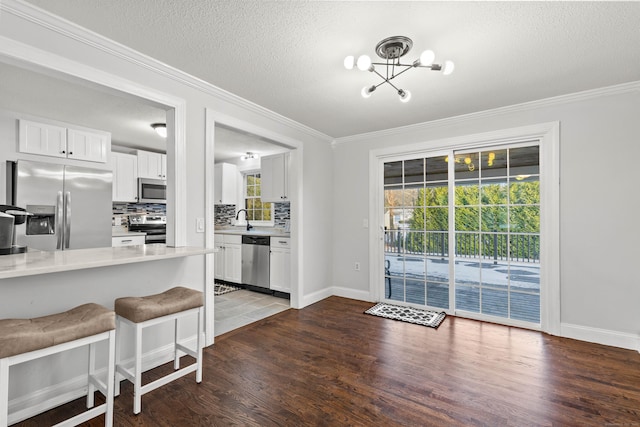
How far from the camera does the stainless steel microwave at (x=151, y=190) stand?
15.8 feet

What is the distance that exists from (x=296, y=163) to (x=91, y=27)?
7.67ft

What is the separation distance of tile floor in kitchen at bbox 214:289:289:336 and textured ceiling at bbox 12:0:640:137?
2.40 meters

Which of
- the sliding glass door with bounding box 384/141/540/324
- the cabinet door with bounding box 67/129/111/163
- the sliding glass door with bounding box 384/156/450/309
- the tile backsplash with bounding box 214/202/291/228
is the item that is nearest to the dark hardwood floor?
the sliding glass door with bounding box 384/141/540/324

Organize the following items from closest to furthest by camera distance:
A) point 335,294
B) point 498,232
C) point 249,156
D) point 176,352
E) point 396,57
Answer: point 396,57 → point 176,352 → point 498,232 → point 335,294 → point 249,156

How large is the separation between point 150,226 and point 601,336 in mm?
5851

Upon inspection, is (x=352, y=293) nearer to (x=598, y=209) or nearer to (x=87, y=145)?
(x=598, y=209)

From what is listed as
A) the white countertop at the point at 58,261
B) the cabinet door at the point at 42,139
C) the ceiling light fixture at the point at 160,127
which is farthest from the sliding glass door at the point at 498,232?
the cabinet door at the point at 42,139

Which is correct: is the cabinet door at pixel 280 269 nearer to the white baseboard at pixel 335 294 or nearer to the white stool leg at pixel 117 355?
the white baseboard at pixel 335 294

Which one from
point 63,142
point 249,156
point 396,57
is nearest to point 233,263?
point 249,156

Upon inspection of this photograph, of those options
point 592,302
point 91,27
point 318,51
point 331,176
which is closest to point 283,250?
point 331,176

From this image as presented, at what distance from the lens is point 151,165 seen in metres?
4.95

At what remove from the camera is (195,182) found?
2596mm

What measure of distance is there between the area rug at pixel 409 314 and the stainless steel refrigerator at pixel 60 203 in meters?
3.53

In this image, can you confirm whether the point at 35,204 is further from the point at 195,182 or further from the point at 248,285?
the point at 248,285
